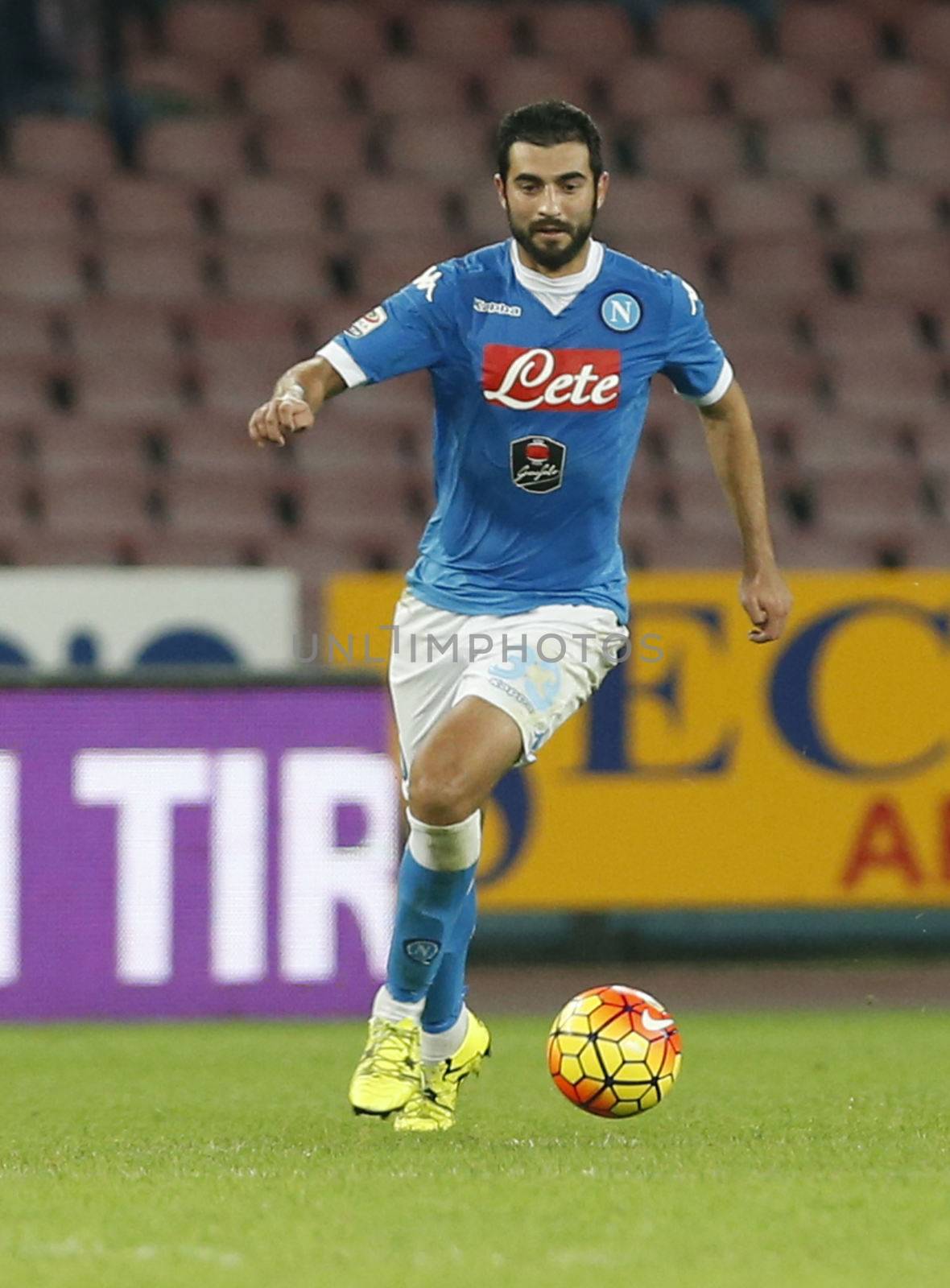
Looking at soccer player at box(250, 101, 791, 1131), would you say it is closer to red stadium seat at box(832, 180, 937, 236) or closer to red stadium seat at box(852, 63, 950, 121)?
red stadium seat at box(832, 180, 937, 236)

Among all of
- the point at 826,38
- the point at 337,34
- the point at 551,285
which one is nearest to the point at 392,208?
the point at 337,34

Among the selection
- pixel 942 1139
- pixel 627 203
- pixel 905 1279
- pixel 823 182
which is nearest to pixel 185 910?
pixel 942 1139

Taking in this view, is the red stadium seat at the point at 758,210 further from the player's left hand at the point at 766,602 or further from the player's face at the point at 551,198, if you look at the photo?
the player's face at the point at 551,198

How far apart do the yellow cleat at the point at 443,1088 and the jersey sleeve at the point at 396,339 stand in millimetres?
1444

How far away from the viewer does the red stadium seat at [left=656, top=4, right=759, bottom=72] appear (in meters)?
12.9

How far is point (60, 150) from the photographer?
11969mm

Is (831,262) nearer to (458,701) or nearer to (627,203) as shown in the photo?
(627,203)

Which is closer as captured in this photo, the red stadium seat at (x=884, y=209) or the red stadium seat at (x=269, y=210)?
the red stadium seat at (x=269, y=210)

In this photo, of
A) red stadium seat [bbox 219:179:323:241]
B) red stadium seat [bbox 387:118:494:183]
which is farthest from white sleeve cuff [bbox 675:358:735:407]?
red stadium seat [bbox 387:118:494:183]

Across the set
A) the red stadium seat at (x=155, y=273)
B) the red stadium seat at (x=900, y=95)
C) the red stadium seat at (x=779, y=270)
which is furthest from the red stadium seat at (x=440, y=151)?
the red stadium seat at (x=900, y=95)

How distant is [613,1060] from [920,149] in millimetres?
8791

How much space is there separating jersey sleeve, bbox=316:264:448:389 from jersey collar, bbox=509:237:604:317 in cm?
16

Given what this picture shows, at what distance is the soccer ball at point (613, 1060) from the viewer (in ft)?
15.6

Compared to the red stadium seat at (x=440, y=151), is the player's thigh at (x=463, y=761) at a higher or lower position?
lower
